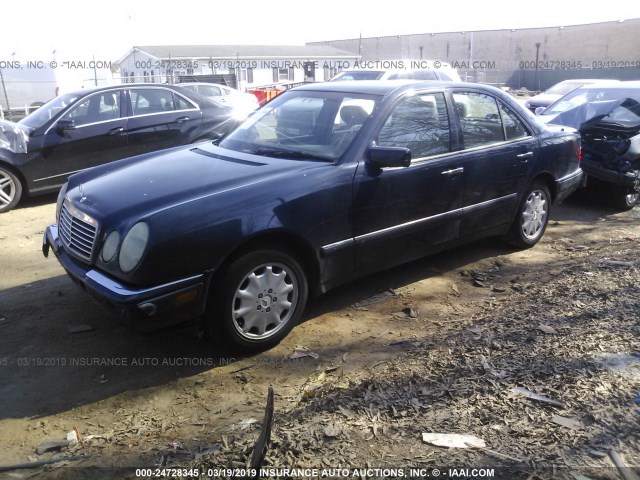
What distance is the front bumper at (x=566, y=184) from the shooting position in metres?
6.01

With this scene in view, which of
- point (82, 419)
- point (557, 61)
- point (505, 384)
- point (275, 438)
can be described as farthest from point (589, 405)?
point (557, 61)

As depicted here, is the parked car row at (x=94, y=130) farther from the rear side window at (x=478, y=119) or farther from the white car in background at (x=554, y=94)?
the white car in background at (x=554, y=94)

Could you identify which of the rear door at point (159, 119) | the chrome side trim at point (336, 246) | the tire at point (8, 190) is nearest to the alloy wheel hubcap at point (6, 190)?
the tire at point (8, 190)

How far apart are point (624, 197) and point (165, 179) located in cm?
654

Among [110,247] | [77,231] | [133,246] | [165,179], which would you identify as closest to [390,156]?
[165,179]

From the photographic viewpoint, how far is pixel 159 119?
870 cm

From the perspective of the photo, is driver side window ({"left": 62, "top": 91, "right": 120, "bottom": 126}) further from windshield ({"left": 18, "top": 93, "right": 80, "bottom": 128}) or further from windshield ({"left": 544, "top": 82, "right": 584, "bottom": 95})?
windshield ({"left": 544, "top": 82, "right": 584, "bottom": 95})

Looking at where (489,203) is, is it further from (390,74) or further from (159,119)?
(390,74)

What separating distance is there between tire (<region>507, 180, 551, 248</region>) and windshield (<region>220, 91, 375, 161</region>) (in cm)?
220

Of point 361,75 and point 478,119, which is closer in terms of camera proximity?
point 478,119

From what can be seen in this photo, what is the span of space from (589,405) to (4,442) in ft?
10.2

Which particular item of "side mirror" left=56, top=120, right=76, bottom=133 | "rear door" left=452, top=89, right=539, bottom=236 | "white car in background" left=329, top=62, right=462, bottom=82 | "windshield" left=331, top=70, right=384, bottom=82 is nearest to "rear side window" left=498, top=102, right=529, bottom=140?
"rear door" left=452, top=89, right=539, bottom=236

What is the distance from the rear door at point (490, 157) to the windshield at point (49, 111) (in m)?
5.84

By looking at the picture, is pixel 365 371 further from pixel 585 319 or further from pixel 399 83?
pixel 399 83
